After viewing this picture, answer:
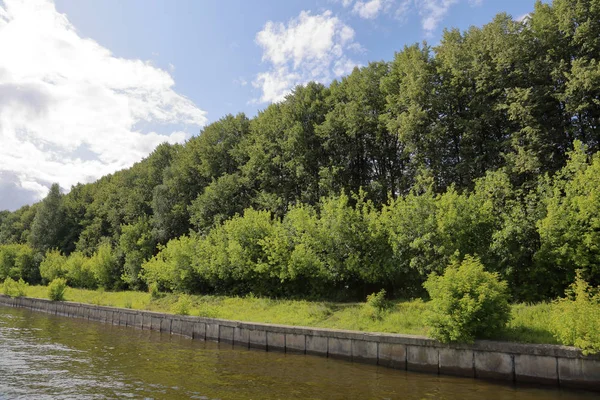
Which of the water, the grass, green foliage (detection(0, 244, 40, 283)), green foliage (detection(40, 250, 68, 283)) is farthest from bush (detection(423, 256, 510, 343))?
green foliage (detection(0, 244, 40, 283))

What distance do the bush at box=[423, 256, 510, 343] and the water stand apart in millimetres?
1710

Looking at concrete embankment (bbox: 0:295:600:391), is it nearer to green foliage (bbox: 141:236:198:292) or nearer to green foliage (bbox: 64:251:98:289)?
green foliage (bbox: 141:236:198:292)

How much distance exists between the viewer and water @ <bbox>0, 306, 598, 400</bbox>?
1276cm

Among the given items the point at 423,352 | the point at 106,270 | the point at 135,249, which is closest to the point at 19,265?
the point at 106,270

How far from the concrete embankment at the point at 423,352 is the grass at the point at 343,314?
3.03 ft

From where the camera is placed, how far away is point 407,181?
37500mm

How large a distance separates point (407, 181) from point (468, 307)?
2381cm

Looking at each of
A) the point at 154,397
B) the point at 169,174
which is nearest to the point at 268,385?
the point at 154,397

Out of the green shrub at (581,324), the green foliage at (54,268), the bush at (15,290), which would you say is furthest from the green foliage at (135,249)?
the green shrub at (581,324)

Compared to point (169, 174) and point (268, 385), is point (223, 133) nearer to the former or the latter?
point (169, 174)

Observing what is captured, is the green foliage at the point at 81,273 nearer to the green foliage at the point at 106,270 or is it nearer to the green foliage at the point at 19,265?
the green foliage at the point at 106,270

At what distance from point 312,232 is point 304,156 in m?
15.7

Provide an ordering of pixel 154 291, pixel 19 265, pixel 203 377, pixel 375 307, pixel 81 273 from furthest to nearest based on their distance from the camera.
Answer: pixel 19 265 → pixel 81 273 → pixel 154 291 → pixel 375 307 → pixel 203 377

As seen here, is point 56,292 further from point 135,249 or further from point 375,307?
point 375,307
